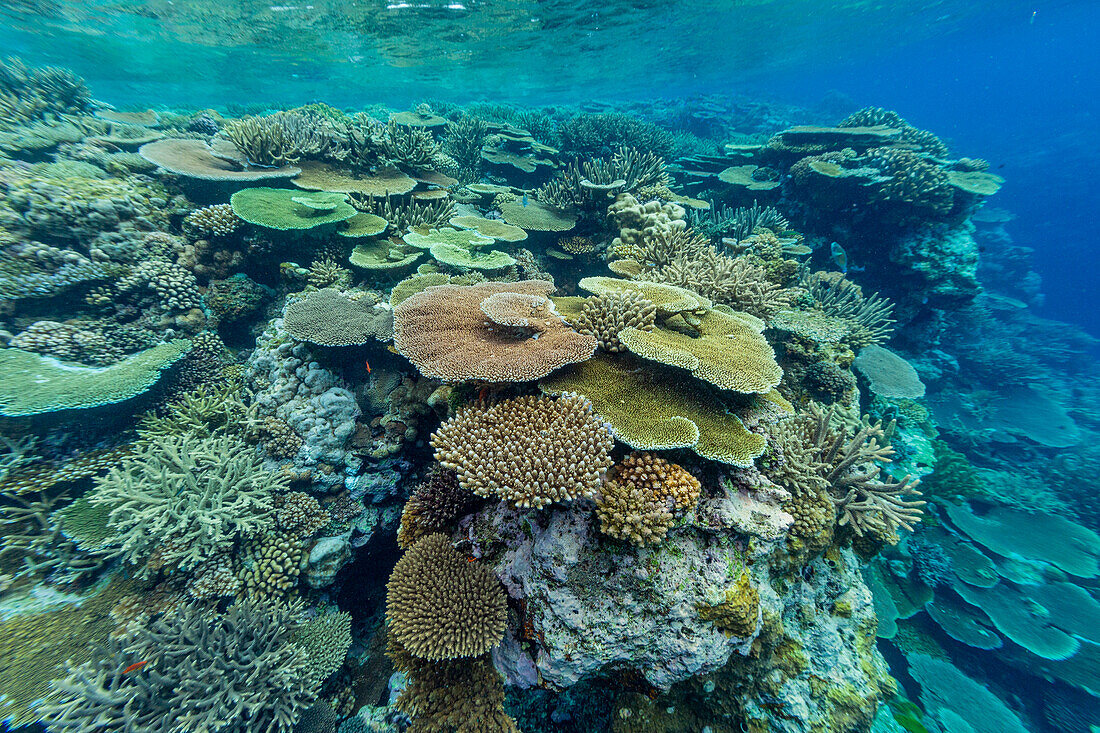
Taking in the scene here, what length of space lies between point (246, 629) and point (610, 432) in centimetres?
417

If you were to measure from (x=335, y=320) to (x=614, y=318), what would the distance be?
143 inches

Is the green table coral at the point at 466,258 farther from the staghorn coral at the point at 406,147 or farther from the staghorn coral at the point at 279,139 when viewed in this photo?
the staghorn coral at the point at 279,139

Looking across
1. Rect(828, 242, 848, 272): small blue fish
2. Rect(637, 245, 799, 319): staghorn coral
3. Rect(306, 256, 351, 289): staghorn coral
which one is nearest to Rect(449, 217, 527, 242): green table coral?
Rect(306, 256, 351, 289): staghorn coral

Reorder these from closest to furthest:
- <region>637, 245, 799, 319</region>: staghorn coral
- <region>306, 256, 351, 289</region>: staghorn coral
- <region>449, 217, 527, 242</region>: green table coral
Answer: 1. <region>637, 245, 799, 319</region>: staghorn coral
2. <region>306, 256, 351, 289</region>: staghorn coral
3. <region>449, 217, 527, 242</region>: green table coral

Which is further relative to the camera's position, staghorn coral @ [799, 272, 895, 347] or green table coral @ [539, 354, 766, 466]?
staghorn coral @ [799, 272, 895, 347]

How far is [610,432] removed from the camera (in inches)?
125

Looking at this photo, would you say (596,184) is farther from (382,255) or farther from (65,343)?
(65,343)

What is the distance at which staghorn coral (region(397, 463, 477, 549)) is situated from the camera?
11.9 feet

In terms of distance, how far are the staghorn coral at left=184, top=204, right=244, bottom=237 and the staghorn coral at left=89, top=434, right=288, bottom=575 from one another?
3.56m

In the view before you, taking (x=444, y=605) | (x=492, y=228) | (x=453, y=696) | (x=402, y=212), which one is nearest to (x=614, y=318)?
(x=444, y=605)

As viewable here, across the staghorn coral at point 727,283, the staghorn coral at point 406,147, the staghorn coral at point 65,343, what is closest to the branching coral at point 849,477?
the staghorn coral at point 727,283

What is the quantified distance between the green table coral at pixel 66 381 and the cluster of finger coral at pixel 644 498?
5.60 m

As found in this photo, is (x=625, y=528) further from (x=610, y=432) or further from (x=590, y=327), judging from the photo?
(x=590, y=327)

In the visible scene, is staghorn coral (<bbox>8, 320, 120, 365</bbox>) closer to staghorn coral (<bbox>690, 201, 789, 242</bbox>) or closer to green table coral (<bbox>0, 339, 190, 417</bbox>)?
green table coral (<bbox>0, 339, 190, 417</bbox>)
